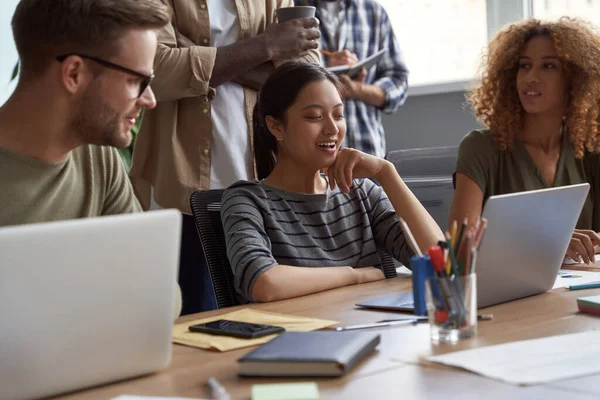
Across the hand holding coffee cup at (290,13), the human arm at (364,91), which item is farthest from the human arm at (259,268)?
the human arm at (364,91)

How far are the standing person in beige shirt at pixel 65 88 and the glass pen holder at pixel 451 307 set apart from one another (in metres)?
0.72

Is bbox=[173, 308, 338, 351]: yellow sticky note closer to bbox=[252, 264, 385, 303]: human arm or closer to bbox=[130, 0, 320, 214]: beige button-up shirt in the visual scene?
bbox=[252, 264, 385, 303]: human arm

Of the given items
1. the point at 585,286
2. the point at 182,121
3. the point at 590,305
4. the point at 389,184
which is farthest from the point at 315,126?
the point at 590,305

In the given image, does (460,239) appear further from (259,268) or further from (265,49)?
(265,49)

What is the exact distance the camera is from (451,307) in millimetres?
1333

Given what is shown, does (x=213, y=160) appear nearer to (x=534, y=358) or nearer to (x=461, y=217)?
(x=461, y=217)

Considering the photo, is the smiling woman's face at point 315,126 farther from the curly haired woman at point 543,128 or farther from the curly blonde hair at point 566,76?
the curly blonde hair at point 566,76

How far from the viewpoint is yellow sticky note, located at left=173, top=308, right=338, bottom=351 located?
136cm

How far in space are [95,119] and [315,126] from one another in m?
0.73

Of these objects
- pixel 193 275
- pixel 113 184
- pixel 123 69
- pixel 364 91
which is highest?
pixel 123 69

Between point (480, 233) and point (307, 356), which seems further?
point (480, 233)

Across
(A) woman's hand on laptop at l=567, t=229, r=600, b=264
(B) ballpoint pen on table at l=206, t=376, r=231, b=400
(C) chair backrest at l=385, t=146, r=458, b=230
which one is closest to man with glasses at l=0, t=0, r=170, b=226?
(B) ballpoint pen on table at l=206, t=376, r=231, b=400

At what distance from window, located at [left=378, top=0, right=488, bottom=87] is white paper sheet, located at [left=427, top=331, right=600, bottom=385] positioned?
3094mm

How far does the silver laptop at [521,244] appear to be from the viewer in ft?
4.95
